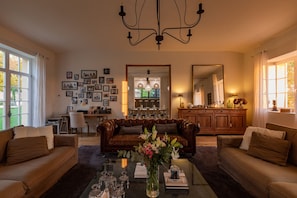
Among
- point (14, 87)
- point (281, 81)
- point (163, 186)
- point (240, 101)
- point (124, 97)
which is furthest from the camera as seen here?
point (124, 97)

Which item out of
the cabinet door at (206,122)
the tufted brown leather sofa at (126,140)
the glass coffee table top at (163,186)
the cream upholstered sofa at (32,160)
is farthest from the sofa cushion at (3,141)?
the cabinet door at (206,122)

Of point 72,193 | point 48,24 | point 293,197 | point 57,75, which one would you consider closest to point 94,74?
point 57,75

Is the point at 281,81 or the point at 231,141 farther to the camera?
the point at 281,81

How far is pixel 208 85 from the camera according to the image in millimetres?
7238

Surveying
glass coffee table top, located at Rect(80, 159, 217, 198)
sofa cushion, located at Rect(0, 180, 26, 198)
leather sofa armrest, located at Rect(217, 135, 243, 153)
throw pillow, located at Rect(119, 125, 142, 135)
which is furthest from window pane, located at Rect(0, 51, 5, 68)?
leather sofa armrest, located at Rect(217, 135, 243, 153)

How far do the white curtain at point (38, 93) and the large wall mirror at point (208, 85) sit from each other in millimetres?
5078

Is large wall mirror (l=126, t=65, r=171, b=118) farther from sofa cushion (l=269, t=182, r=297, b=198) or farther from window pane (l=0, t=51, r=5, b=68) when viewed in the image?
sofa cushion (l=269, t=182, r=297, b=198)

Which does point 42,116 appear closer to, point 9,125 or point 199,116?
point 9,125

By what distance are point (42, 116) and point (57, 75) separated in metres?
1.80

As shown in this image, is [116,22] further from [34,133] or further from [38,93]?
[38,93]

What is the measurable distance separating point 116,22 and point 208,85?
4144mm

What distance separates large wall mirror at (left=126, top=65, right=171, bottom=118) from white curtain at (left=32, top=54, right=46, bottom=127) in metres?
2.82

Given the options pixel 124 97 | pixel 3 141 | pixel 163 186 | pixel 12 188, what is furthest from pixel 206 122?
pixel 12 188

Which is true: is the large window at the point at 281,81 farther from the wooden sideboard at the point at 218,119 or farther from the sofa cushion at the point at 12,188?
the sofa cushion at the point at 12,188
